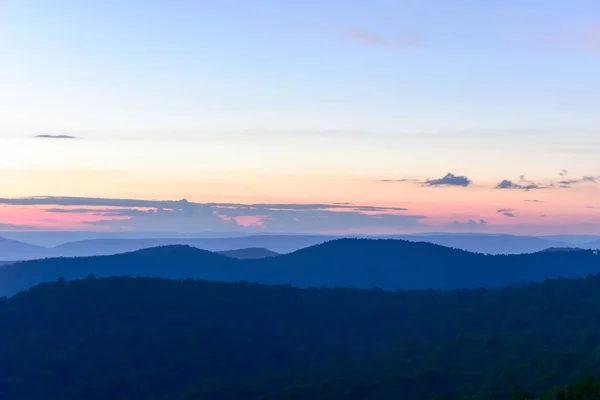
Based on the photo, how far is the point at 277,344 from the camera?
169000 mm

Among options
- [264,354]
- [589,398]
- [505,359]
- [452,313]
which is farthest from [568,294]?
[589,398]

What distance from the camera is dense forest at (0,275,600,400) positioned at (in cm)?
12288

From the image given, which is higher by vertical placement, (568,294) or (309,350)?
(568,294)

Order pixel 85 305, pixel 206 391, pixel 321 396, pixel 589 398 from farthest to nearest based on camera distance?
pixel 85 305
pixel 206 391
pixel 321 396
pixel 589 398

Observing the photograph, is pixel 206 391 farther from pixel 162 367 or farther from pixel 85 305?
pixel 85 305

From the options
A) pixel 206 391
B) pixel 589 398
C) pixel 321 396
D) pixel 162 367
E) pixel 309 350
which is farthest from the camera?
pixel 309 350

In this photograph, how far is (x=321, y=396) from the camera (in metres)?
117

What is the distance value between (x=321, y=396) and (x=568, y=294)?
301 feet

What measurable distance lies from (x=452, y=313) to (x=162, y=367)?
70.9 meters

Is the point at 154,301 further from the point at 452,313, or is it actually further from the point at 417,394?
the point at 417,394

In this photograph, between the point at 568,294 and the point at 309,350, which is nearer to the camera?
the point at 309,350

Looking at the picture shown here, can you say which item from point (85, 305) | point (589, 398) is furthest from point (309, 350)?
point (589, 398)

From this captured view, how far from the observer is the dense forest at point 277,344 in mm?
122875

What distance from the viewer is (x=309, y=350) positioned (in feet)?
548
